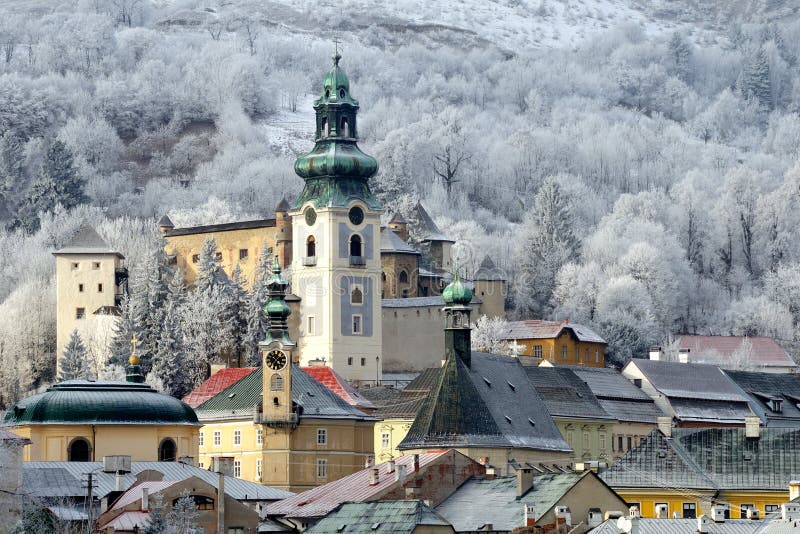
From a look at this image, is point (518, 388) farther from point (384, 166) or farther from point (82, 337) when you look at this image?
point (384, 166)

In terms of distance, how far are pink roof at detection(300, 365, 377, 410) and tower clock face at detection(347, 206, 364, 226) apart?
16827 millimetres

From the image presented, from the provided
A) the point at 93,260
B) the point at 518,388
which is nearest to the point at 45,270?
the point at 93,260

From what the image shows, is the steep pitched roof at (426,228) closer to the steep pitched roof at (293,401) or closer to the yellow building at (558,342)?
the yellow building at (558,342)

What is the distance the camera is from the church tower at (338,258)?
143 metres

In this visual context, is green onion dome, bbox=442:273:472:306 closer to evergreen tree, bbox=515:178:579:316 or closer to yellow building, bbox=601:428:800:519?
yellow building, bbox=601:428:800:519

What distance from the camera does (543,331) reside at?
149000mm

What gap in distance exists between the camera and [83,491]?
8950 cm

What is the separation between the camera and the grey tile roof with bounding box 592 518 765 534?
247 ft

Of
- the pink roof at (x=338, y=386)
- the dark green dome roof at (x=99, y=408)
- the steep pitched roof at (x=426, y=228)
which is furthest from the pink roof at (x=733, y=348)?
the dark green dome roof at (x=99, y=408)

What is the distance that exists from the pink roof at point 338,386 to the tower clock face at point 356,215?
1683 cm

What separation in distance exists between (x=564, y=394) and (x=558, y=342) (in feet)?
70.9

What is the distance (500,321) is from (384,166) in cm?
4609

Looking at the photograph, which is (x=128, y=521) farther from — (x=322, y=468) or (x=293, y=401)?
(x=293, y=401)

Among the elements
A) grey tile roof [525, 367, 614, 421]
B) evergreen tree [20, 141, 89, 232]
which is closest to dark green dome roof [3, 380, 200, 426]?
grey tile roof [525, 367, 614, 421]
